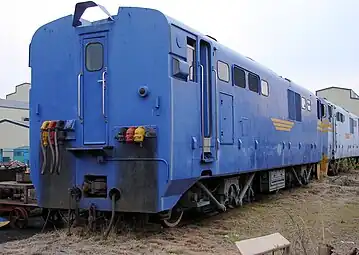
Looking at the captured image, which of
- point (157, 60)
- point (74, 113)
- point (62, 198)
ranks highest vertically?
point (157, 60)

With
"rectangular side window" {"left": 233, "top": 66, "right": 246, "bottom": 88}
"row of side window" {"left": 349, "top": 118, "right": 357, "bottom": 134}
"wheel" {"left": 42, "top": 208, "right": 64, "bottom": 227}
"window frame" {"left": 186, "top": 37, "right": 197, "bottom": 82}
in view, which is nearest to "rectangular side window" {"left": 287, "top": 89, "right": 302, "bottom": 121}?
"rectangular side window" {"left": 233, "top": 66, "right": 246, "bottom": 88}

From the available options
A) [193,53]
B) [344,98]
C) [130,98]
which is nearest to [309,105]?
[193,53]

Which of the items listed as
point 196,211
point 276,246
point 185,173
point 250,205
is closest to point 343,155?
point 250,205

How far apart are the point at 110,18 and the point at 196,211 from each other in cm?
437

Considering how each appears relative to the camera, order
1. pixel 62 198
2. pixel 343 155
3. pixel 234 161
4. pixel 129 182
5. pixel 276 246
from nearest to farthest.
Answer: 1. pixel 276 246
2. pixel 129 182
3. pixel 62 198
4. pixel 234 161
5. pixel 343 155

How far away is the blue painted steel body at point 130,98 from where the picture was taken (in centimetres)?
695

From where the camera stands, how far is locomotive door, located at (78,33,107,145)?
7.31 metres

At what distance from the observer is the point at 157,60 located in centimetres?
702

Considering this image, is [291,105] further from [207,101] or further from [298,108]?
[207,101]

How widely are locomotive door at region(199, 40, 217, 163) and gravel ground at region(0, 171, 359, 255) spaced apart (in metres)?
1.37

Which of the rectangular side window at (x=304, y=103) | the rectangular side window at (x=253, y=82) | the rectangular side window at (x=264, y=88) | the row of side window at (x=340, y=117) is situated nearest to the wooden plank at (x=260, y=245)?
the rectangular side window at (x=253, y=82)

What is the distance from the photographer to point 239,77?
32.1 ft

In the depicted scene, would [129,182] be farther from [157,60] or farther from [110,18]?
[110,18]

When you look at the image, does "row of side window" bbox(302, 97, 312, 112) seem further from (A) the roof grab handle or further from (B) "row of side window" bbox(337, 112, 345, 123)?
(A) the roof grab handle
